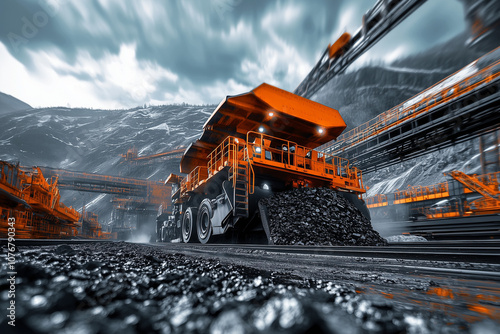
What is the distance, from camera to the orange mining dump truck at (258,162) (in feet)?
20.6

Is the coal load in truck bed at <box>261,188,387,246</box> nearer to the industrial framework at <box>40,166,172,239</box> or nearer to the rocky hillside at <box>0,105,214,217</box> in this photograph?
the industrial framework at <box>40,166,172,239</box>

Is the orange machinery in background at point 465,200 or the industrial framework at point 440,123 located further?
the orange machinery in background at point 465,200

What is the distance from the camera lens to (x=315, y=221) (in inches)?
229

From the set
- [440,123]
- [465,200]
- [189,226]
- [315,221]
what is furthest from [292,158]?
[465,200]

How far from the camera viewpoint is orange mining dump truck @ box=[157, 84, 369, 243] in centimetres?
629

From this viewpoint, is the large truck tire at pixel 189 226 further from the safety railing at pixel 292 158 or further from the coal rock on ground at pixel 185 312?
the coal rock on ground at pixel 185 312

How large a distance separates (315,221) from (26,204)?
23.0 feet

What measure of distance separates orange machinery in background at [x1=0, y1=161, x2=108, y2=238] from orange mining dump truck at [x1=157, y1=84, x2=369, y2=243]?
4.62 metres

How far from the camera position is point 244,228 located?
22.1 feet

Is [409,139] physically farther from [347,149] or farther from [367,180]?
[367,180]

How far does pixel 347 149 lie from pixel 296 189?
9026 millimetres

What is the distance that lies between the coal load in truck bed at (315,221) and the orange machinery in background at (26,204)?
605 cm

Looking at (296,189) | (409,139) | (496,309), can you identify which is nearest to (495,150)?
(409,139)

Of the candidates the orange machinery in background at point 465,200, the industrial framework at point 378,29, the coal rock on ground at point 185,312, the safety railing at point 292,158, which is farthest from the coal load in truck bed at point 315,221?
the orange machinery in background at point 465,200
